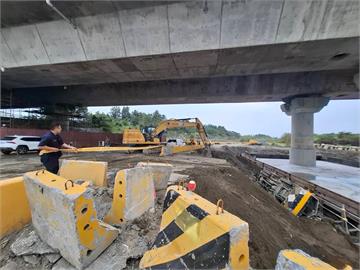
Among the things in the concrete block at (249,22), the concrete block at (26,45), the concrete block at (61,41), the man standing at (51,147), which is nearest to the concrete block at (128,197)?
the man standing at (51,147)

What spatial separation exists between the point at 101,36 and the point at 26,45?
Result: 3893 mm

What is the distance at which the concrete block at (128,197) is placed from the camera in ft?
11.1

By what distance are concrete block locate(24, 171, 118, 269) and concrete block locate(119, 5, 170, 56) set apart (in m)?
6.97

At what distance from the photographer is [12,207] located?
3168 millimetres

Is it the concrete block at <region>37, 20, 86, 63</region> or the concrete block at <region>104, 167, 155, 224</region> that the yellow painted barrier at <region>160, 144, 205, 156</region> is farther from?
the concrete block at <region>104, 167, 155, 224</region>

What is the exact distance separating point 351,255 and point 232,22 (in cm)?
794

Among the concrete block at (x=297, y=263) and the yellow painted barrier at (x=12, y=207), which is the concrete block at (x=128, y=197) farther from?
the concrete block at (x=297, y=263)

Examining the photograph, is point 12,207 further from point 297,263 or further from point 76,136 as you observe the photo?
point 76,136

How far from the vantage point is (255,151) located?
26438mm

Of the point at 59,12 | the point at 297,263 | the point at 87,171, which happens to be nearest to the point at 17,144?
the point at 59,12

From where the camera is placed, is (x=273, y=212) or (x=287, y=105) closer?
(x=273, y=212)

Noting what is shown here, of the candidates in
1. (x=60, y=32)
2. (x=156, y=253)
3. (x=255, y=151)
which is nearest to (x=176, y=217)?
(x=156, y=253)

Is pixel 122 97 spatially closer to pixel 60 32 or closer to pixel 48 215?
pixel 60 32

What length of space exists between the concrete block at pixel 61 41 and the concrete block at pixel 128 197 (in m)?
7.81
